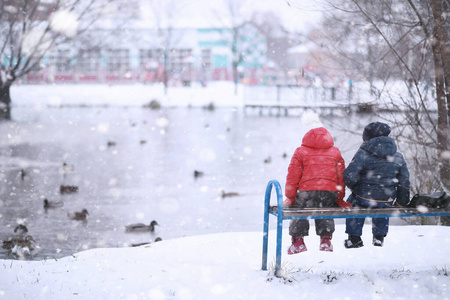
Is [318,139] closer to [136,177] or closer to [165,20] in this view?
[136,177]

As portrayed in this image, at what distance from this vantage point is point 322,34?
325 inches

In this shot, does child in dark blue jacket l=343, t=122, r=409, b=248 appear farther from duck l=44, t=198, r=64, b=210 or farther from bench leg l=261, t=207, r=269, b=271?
duck l=44, t=198, r=64, b=210

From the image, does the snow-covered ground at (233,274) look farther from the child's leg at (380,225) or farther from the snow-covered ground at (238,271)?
the child's leg at (380,225)

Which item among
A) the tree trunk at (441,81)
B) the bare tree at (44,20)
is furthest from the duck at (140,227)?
the bare tree at (44,20)

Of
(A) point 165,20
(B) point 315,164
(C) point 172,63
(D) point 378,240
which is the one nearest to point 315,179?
(B) point 315,164

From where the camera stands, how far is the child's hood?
17.2ft

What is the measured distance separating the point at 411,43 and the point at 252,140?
11.0 meters

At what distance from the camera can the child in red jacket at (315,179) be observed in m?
5.26

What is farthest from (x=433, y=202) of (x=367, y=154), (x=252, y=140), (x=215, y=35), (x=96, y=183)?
(x=215, y=35)

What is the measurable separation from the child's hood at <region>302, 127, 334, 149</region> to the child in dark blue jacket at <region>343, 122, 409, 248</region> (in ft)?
1.02

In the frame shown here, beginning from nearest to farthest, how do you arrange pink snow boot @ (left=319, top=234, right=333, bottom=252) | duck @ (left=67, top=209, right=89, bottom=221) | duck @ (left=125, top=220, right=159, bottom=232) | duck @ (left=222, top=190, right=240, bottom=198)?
1. pink snow boot @ (left=319, top=234, right=333, bottom=252)
2. duck @ (left=125, top=220, right=159, bottom=232)
3. duck @ (left=67, top=209, right=89, bottom=221)
4. duck @ (left=222, top=190, right=240, bottom=198)

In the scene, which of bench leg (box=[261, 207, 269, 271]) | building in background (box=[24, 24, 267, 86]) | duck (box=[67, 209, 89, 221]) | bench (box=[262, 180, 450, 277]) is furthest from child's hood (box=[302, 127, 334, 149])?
building in background (box=[24, 24, 267, 86])

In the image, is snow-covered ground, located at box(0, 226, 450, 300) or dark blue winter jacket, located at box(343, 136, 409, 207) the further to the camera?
dark blue winter jacket, located at box(343, 136, 409, 207)

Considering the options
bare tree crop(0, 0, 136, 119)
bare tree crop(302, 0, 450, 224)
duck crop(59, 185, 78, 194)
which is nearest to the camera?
bare tree crop(302, 0, 450, 224)
